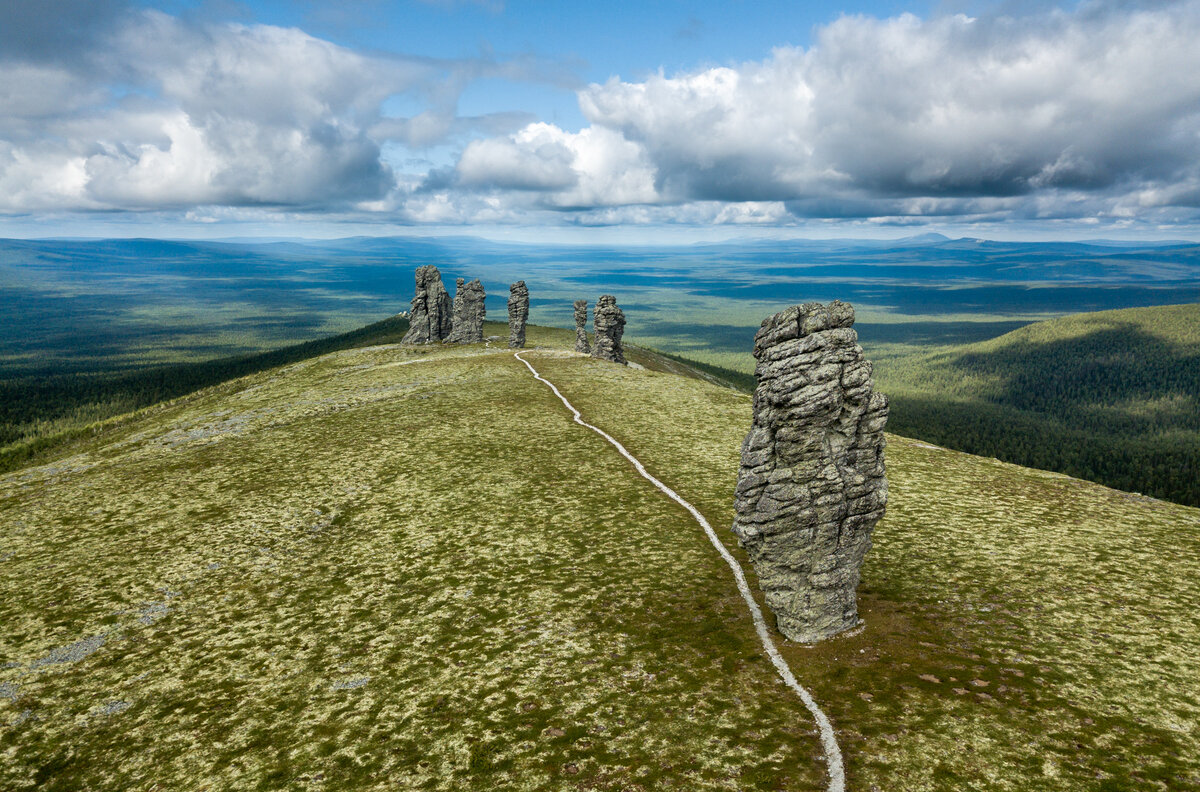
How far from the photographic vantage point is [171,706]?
2000 centimetres

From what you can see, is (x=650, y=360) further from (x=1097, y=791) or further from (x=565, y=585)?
(x=1097, y=791)

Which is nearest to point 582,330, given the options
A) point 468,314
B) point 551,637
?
point 468,314

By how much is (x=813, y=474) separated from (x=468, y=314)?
92335 mm

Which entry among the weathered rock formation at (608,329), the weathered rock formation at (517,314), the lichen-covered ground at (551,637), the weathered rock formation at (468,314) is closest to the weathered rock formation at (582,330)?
the weathered rock formation at (608,329)

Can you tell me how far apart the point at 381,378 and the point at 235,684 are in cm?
5668

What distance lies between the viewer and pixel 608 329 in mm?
81000

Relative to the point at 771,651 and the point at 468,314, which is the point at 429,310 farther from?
the point at 771,651

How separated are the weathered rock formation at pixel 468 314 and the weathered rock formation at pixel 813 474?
293ft

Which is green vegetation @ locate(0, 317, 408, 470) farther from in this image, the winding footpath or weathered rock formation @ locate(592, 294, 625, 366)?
the winding footpath

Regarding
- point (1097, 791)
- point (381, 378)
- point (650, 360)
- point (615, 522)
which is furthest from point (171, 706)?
point (650, 360)

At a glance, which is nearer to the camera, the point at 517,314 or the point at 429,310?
the point at 517,314

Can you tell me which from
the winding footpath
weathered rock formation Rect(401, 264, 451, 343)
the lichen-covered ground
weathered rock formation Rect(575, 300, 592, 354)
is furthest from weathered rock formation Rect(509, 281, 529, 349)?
the winding footpath

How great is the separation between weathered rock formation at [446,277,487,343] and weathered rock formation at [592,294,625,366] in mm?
Answer: 30378

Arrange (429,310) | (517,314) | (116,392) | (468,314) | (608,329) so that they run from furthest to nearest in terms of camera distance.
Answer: (116,392), (429,310), (468,314), (517,314), (608,329)
